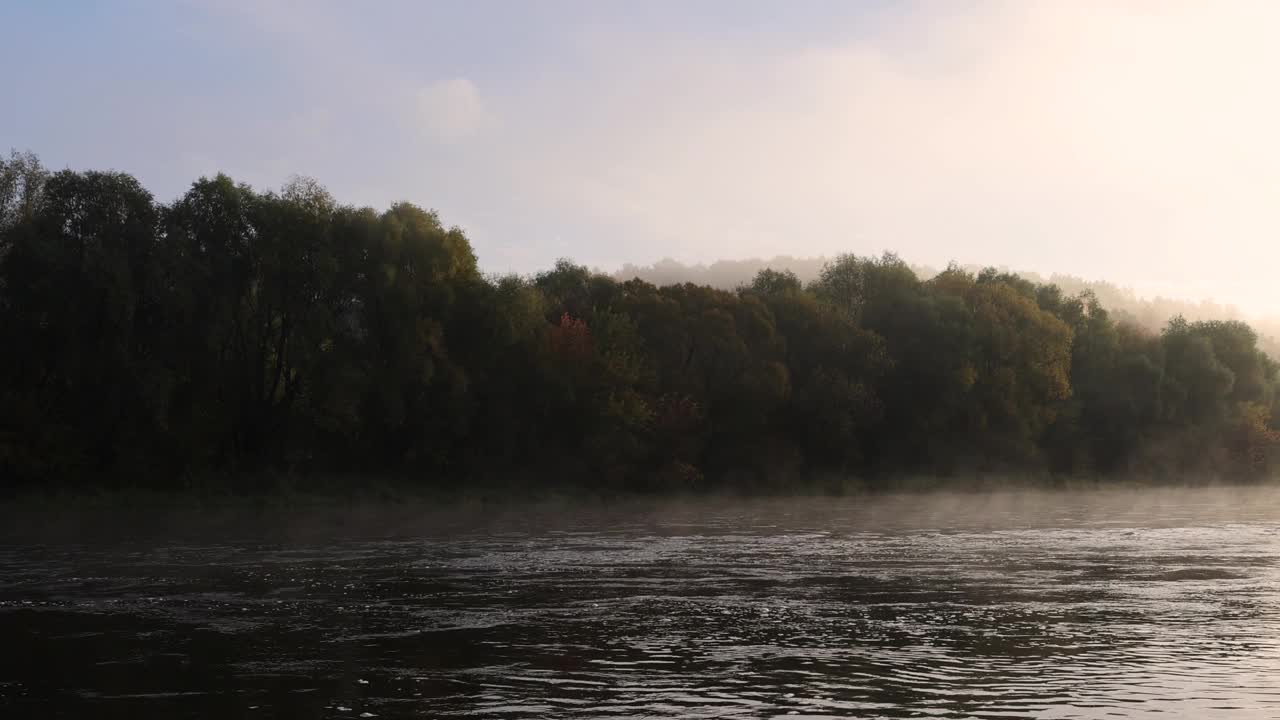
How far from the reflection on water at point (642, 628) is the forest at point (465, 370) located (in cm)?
2709

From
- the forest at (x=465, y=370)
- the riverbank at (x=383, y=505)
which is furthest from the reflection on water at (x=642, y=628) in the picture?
the forest at (x=465, y=370)

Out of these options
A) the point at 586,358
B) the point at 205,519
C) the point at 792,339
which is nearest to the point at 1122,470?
the point at 792,339

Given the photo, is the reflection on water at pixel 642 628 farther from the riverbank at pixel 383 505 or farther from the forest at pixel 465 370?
the forest at pixel 465 370

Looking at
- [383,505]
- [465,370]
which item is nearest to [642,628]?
[383,505]

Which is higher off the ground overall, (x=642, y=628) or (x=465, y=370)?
(x=465, y=370)

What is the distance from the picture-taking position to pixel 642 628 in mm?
24328

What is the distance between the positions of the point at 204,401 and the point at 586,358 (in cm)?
2734

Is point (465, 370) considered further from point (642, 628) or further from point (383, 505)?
point (642, 628)

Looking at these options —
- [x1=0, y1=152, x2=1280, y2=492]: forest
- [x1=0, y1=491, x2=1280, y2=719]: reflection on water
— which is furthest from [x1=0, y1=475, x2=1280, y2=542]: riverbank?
[x1=0, y1=491, x2=1280, y2=719]: reflection on water

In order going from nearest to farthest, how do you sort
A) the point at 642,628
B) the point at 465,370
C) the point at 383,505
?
1. the point at 642,628
2. the point at 383,505
3. the point at 465,370

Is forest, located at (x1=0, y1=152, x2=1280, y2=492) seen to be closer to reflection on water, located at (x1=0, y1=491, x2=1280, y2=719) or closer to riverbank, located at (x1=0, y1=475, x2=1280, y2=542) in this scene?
riverbank, located at (x1=0, y1=475, x2=1280, y2=542)

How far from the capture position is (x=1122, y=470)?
12431 cm

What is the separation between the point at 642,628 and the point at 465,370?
62.4 meters

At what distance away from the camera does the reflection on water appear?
57.4 feet
